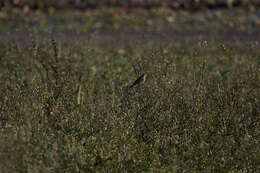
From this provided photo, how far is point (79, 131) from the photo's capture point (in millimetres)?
5578

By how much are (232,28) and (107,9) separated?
11.0 ft

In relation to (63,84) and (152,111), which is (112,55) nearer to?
(63,84)

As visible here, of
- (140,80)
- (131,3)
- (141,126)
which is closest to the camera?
(141,126)

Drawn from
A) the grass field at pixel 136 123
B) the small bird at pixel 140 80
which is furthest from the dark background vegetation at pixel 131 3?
the small bird at pixel 140 80

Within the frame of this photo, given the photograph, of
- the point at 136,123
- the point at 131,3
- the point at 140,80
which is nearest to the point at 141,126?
the point at 136,123

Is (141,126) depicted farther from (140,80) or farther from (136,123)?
(140,80)

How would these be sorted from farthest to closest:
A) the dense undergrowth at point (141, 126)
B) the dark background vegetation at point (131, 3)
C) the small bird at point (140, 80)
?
the dark background vegetation at point (131, 3), the small bird at point (140, 80), the dense undergrowth at point (141, 126)

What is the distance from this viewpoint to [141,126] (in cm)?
571

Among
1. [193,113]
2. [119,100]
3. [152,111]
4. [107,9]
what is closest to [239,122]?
[193,113]

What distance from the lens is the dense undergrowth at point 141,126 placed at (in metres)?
4.93

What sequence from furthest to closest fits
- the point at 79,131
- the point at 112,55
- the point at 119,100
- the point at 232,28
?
1. the point at 232,28
2. the point at 112,55
3. the point at 119,100
4. the point at 79,131

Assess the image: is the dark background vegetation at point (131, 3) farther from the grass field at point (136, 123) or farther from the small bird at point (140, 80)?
the small bird at point (140, 80)

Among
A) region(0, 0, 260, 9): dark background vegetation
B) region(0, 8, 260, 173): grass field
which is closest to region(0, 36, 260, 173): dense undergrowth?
region(0, 8, 260, 173): grass field

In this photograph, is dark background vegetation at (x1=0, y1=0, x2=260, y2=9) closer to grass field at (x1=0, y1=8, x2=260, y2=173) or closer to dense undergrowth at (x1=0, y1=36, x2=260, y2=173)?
grass field at (x1=0, y1=8, x2=260, y2=173)
